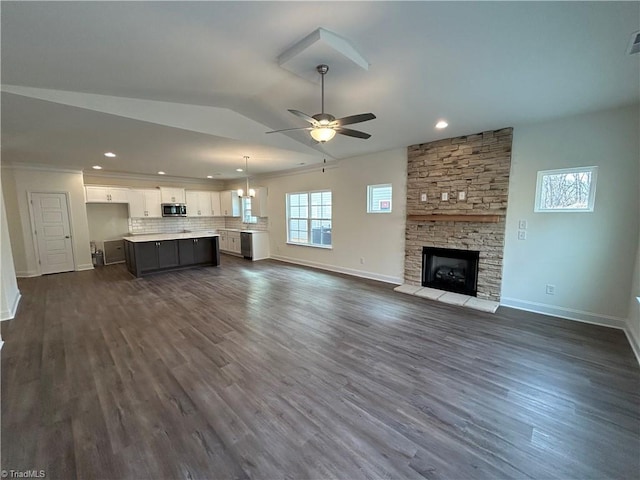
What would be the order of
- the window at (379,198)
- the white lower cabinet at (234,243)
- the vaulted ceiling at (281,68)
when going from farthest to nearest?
the white lower cabinet at (234,243) < the window at (379,198) < the vaulted ceiling at (281,68)

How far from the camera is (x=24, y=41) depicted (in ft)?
6.58

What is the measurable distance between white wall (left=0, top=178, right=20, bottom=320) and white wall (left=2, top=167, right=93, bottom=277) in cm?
225

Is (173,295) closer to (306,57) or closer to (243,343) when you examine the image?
(243,343)

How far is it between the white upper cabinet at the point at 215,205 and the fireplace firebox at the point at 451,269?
7447 millimetres

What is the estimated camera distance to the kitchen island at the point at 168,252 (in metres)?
6.02

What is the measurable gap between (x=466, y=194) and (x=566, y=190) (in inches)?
48.8

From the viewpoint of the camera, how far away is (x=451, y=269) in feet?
15.6

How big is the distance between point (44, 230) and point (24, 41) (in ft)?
20.2

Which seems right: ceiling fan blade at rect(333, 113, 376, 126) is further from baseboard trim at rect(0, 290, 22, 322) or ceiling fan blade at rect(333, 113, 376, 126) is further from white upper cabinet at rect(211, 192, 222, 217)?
white upper cabinet at rect(211, 192, 222, 217)

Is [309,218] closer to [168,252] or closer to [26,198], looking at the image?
[168,252]

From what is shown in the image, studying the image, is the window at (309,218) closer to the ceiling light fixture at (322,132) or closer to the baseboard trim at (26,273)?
the ceiling light fixture at (322,132)

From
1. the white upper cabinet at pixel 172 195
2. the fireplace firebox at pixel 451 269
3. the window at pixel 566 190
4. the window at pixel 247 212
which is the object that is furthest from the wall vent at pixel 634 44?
the white upper cabinet at pixel 172 195

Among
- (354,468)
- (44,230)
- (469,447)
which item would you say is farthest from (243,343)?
(44,230)

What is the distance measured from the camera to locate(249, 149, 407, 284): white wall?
5305 millimetres
